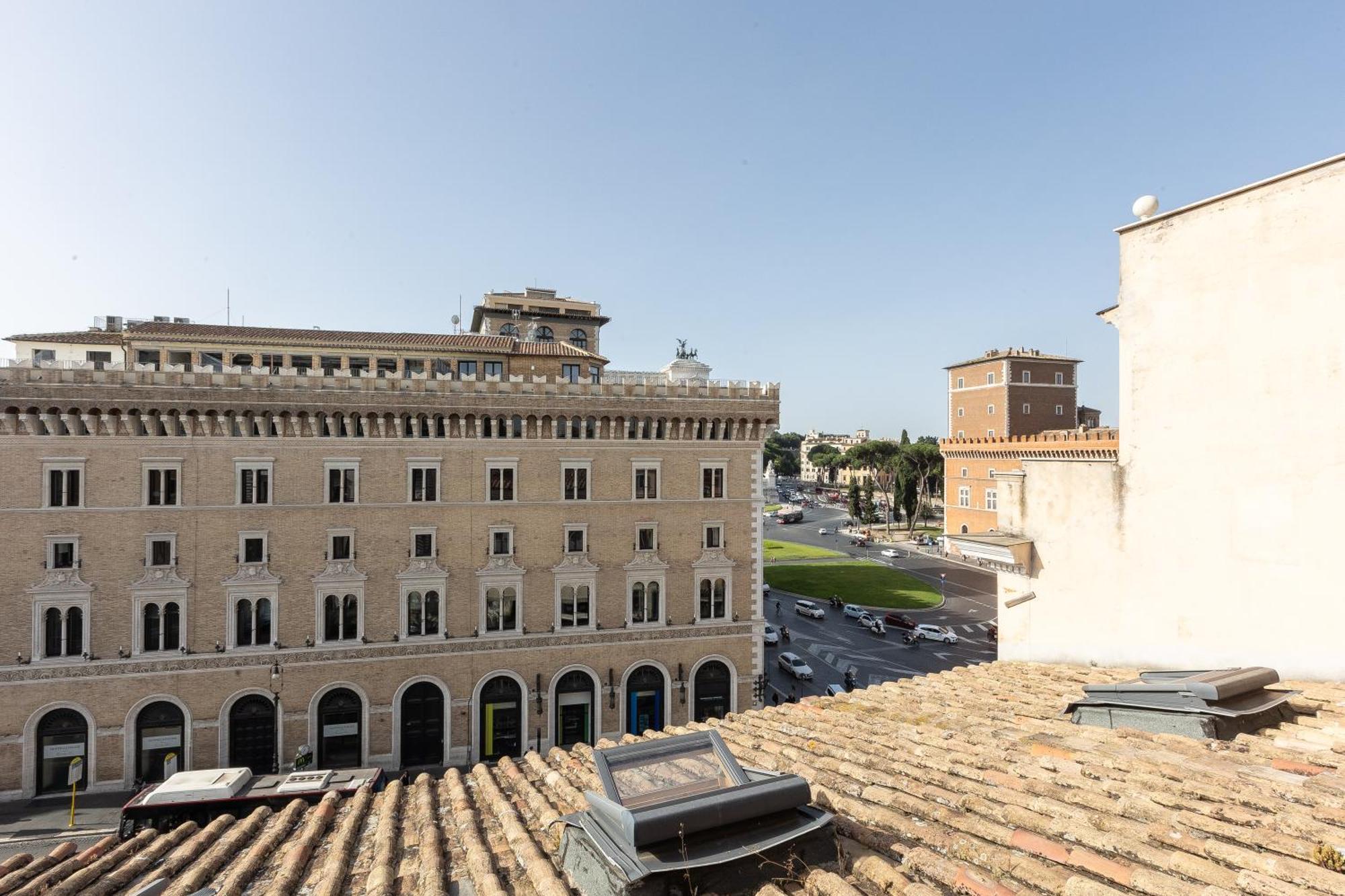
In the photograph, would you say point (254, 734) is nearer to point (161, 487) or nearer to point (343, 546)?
point (343, 546)

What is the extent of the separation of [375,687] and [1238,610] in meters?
27.1

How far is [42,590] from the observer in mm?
22969

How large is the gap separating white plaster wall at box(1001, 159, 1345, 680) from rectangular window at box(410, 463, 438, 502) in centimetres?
2260

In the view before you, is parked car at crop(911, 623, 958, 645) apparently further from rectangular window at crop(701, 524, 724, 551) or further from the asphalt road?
rectangular window at crop(701, 524, 724, 551)

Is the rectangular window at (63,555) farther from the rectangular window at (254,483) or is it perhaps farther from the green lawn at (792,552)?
the green lawn at (792,552)

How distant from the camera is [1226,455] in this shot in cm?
922

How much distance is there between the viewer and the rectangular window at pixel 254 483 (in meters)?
24.6

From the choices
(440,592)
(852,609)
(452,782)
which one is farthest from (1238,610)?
(852,609)

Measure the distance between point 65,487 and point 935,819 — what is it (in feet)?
101

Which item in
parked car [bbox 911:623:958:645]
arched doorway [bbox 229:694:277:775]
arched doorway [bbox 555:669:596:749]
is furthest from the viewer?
parked car [bbox 911:623:958:645]

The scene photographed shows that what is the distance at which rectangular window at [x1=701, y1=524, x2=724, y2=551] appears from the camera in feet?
94.8

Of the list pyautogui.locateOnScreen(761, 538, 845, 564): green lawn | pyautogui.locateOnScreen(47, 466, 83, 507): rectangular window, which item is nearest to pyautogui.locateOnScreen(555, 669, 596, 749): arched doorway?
pyautogui.locateOnScreen(47, 466, 83, 507): rectangular window

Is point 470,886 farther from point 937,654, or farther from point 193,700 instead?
point 937,654

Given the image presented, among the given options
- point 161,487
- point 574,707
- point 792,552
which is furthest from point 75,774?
point 792,552
